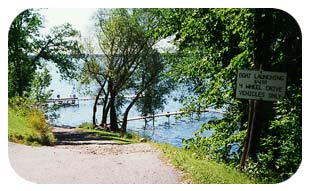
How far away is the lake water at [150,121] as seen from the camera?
3898 millimetres

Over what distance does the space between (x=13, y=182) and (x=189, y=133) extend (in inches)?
52.2

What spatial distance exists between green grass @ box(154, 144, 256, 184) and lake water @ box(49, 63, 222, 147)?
0.07 meters

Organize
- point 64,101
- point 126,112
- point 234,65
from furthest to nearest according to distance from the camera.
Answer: point 234,65 < point 126,112 < point 64,101

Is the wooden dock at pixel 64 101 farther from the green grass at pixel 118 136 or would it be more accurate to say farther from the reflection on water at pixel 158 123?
the green grass at pixel 118 136

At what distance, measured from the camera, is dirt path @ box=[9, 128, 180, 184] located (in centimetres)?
384

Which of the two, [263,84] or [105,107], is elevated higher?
[263,84]

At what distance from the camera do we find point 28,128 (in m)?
3.91

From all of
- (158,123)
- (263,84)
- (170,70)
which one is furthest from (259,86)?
(158,123)

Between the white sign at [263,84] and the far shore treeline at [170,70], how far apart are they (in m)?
0.01

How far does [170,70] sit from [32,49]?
104 cm

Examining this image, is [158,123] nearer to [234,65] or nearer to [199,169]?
[199,169]

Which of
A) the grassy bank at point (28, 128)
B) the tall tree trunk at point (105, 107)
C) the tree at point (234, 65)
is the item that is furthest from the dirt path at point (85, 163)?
the tree at point (234, 65)

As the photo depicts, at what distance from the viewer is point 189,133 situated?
400cm
